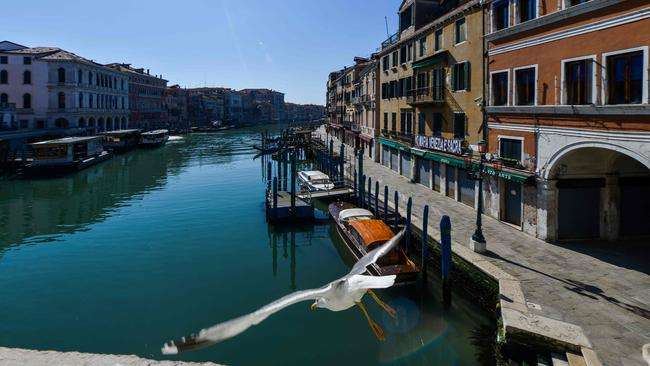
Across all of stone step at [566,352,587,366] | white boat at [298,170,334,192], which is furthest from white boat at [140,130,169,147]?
stone step at [566,352,587,366]

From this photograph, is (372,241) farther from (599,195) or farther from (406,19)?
(406,19)

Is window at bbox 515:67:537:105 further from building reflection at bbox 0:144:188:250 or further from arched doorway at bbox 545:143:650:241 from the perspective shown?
building reflection at bbox 0:144:188:250

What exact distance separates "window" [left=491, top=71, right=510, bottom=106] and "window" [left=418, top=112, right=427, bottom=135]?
8.85 m

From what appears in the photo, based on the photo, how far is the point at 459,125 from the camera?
24547mm

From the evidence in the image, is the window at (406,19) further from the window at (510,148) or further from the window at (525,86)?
the window at (510,148)

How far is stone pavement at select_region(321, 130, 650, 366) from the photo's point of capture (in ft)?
31.4

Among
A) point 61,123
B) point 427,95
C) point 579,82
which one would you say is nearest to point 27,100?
point 61,123

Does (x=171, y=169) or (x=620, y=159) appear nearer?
(x=620, y=159)

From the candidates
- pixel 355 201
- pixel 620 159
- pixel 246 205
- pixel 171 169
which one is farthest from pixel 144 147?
pixel 620 159

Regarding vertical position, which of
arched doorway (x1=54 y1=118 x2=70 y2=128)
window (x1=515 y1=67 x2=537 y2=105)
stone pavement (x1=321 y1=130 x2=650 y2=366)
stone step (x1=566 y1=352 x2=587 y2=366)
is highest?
arched doorway (x1=54 y1=118 x2=70 y2=128)

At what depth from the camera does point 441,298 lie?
14.8 m

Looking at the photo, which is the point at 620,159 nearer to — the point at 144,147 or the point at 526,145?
the point at 526,145

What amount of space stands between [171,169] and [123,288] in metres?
35.3

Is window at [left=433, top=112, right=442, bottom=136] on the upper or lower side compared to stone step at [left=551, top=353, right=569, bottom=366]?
upper
